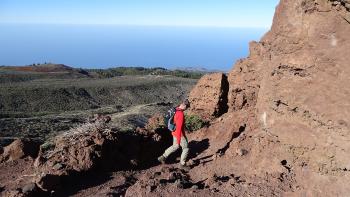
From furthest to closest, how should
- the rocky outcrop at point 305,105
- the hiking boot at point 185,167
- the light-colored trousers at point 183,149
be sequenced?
the light-colored trousers at point 183,149, the hiking boot at point 185,167, the rocky outcrop at point 305,105

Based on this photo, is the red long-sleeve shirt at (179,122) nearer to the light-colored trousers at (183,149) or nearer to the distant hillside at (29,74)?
the light-colored trousers at (183,149)

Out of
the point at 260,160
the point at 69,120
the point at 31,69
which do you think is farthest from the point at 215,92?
the point at 31,69

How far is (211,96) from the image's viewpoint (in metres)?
14.3

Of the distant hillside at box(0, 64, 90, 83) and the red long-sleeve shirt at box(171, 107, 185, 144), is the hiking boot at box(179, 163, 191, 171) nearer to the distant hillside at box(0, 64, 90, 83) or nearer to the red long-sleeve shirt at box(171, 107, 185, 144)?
the red long-sleeve shirt at box(171, 107, 185, 144)

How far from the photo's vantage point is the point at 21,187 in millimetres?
9648

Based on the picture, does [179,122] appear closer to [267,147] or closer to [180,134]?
[180,134]

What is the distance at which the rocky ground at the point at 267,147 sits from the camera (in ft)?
25.9

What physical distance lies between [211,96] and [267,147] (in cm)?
506

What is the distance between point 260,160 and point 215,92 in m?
4.93

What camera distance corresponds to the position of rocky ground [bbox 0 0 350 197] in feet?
25.9

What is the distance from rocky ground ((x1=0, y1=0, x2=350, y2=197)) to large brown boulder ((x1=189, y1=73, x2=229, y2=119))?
1.71 meters

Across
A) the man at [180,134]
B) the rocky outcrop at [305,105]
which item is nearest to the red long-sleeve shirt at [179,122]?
the man at [180,134]

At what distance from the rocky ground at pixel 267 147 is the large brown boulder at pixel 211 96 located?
171 centimetres

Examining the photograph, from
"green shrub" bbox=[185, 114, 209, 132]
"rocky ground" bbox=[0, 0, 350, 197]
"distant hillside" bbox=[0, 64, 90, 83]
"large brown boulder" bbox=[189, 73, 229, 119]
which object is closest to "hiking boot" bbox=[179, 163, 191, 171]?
"rocky ground" bbox=[0, 0, 350, 197]
